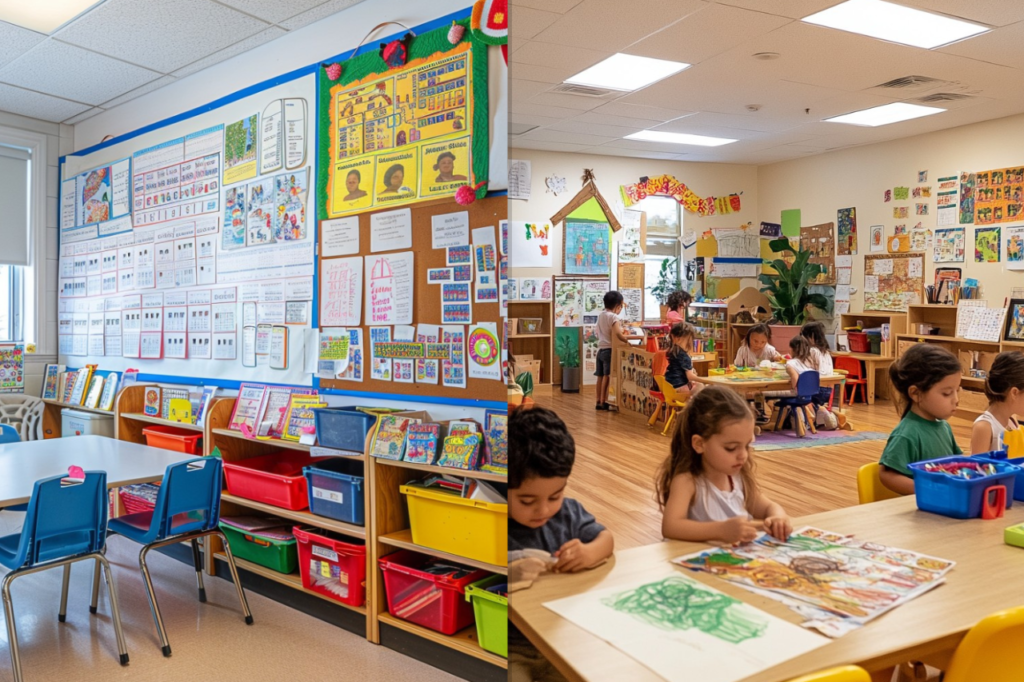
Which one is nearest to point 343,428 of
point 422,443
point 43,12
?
point 422,443

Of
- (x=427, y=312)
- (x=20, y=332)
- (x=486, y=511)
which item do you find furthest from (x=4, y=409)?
(x=486, y=511)

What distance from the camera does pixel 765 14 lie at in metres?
0.98

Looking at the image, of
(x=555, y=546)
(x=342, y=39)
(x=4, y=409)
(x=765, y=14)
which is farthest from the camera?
(x=342, y=39)

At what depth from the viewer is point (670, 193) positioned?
0.97 metres

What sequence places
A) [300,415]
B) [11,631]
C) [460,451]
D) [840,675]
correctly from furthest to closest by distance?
[300,415] → [460,451] → [11,631] → [840,675]

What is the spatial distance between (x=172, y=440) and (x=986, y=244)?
326 cm

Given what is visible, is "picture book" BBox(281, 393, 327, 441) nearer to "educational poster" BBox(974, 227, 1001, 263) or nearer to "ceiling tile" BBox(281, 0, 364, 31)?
"ceiling tile" BBox(281, 0, 364, 31)

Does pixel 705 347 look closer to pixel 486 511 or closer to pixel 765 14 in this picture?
pixel 765 14

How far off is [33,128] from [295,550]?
2003 mm

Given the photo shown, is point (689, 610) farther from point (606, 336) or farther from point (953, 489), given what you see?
point (953, 489)

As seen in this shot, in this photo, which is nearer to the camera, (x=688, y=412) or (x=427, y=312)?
(x=688, y=412)

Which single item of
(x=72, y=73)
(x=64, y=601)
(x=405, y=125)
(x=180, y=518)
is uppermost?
(x=72, y=73)

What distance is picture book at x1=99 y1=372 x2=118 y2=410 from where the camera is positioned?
2.74 metres

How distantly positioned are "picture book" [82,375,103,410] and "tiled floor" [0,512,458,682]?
2.16 feet
